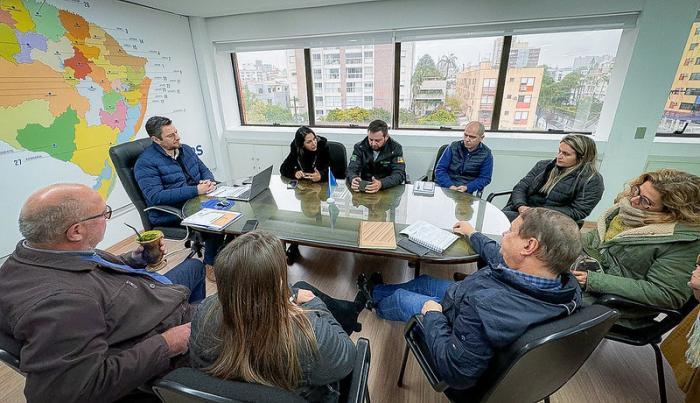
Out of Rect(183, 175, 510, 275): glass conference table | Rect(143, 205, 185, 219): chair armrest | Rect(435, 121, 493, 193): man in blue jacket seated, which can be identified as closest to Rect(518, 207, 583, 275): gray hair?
Rect(183, 175, 510, 275): glass conference table

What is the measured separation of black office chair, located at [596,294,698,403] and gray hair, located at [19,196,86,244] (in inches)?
81.1

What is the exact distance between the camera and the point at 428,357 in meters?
1.16

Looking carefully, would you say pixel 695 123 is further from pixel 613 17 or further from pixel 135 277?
pixel 135 277

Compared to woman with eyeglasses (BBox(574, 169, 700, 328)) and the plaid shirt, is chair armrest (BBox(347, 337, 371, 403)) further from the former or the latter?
woman with eyeglasses (BBox(574, 169, 700, 328))

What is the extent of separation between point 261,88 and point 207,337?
390 centimetres

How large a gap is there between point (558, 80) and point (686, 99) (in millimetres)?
1118

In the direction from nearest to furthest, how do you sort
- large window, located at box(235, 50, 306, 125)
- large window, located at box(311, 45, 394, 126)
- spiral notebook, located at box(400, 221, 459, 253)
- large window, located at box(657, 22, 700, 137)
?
spiral notebook, located at box(400, 221, 459, 253) → large window, located at box(657, 22, 700, 137) → large window, located at box(311, 45, 394, 126) → large window, located at box(235, 50, 306, 125)

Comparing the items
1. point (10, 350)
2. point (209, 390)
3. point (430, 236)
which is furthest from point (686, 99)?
point (10, 350)

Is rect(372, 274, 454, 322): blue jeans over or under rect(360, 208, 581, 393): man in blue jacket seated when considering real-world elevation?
under

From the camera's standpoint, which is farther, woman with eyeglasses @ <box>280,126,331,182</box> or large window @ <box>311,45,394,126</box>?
large window @ <box>311,45,394,126</box>

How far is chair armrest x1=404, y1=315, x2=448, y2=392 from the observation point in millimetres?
1071

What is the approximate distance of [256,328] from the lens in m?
0.75

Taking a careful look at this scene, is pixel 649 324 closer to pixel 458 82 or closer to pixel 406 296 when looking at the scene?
pixel 406 296

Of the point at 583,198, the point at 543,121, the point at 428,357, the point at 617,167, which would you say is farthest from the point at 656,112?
the point at 428,357
